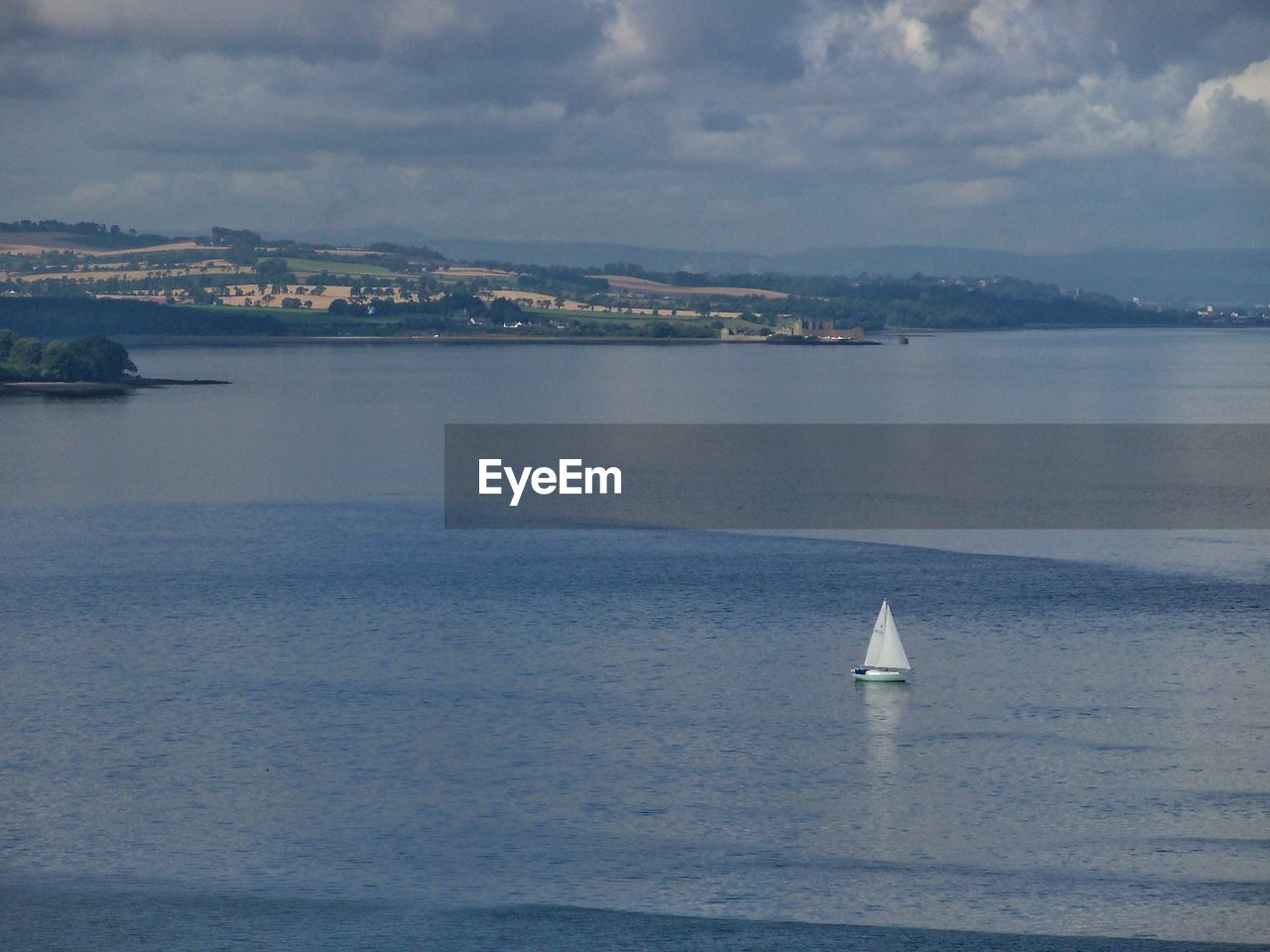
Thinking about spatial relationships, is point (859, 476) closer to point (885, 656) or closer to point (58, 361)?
point (885, 656)

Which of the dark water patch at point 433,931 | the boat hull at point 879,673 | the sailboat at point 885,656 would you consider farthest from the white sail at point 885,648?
the dark water patch at point 433,931

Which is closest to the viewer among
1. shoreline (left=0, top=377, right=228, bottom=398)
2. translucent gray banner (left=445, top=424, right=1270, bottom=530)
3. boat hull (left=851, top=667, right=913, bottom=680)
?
boat hull (left=851, top=667, right=913, bottom=680)

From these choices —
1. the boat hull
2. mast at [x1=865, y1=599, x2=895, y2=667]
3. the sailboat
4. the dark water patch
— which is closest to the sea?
the dark water patch

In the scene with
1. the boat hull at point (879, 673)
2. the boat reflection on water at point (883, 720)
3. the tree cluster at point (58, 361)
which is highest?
the tree cluster at point (58, 361)

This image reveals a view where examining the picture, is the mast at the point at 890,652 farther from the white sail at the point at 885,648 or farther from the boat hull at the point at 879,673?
the boat hull at the point at 879,673

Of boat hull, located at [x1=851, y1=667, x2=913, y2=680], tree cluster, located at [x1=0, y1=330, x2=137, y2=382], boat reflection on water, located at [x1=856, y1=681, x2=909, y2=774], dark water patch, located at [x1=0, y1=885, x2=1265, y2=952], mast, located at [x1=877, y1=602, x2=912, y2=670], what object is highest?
tree cluster, located at [x1=0, y1=330, x2=137, y2=382]

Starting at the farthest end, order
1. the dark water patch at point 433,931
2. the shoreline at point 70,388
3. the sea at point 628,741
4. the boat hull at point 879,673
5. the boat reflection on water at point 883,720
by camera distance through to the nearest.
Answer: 1. the shoreline at point 70,388
2. the boat hull at point 879,673
3. the boat reflection on water at point 883,720
4. the sea at point 628,741
5. the dark water patch at point 433,931

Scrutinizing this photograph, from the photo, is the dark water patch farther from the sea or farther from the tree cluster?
the tree cluster

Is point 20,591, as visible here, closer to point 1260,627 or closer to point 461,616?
point 461,616

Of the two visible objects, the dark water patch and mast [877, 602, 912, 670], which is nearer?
the dark water patch
